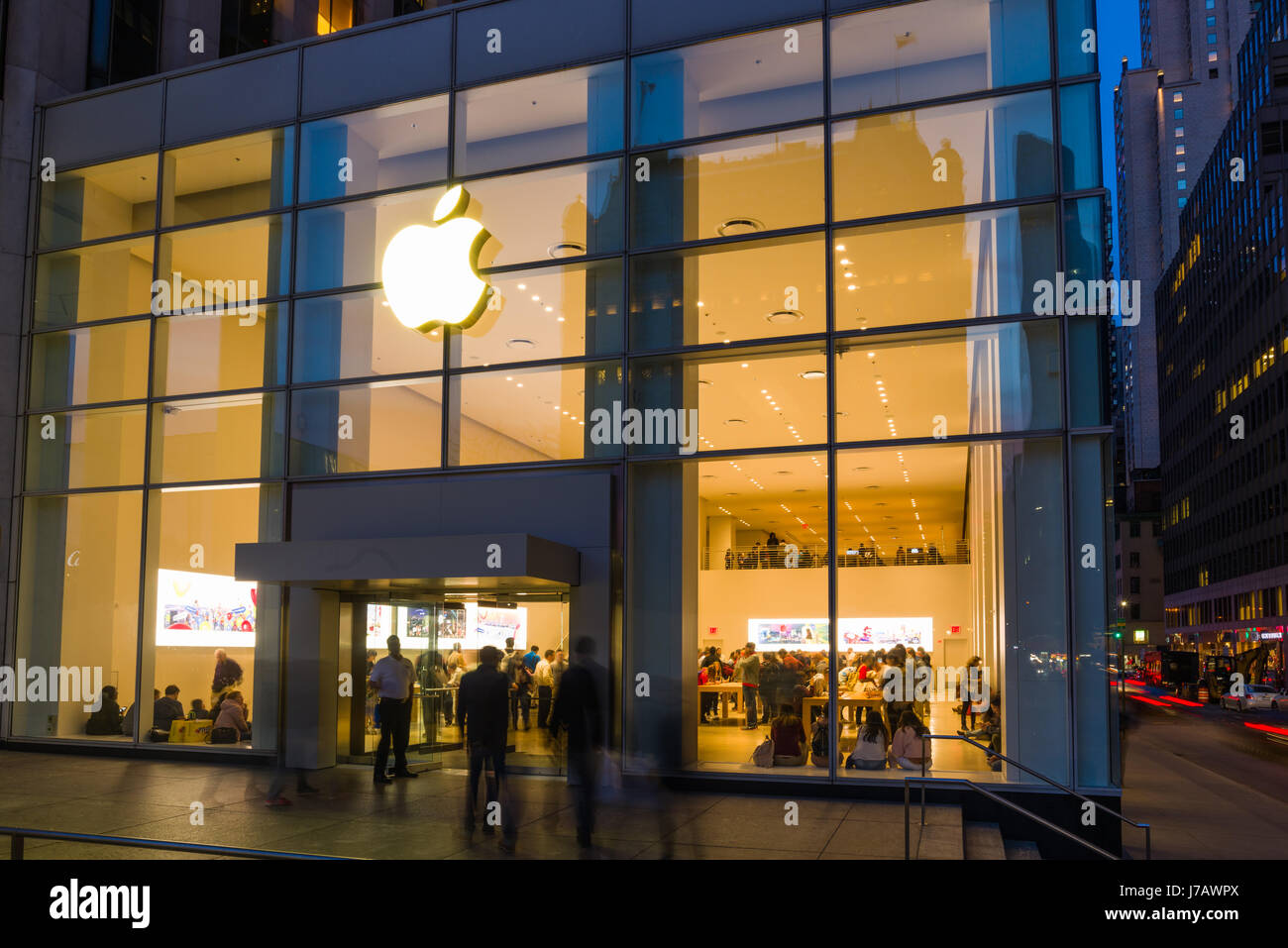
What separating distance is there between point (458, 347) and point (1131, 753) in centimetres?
1696

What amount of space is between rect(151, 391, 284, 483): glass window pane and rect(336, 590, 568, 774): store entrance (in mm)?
2544

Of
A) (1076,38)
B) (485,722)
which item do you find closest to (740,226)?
(1076,38)

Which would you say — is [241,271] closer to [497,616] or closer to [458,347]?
[458,347]

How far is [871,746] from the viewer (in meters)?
12.1

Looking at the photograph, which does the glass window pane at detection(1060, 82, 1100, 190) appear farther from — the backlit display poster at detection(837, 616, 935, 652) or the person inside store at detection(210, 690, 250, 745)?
the person inside store at detection(210, 690, 250, 745)

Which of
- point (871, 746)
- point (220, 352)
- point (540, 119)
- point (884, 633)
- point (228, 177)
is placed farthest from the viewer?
point (884, 633)

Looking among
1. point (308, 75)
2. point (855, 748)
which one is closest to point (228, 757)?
point (855, 748)

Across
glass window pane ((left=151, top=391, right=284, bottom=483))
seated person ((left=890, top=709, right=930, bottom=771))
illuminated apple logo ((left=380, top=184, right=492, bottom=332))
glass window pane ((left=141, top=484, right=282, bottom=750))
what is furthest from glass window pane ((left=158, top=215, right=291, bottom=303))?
seated person ((left=890, top=709, right=930, bottom=771))

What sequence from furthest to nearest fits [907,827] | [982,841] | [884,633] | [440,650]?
1. [884,633]
2. [440,650]
3. [982,841]
4. [907,827]

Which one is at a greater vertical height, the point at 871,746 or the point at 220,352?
the point at 220,352

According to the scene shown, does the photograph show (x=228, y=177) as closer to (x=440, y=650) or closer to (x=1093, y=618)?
(x=440, y=650)

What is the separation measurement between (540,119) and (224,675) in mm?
8898

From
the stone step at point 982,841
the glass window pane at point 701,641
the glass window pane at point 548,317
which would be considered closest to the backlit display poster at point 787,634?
the glass window pane at point 701,641

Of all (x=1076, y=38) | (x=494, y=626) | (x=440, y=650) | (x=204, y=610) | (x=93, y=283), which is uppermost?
(x=1076, y=38)
